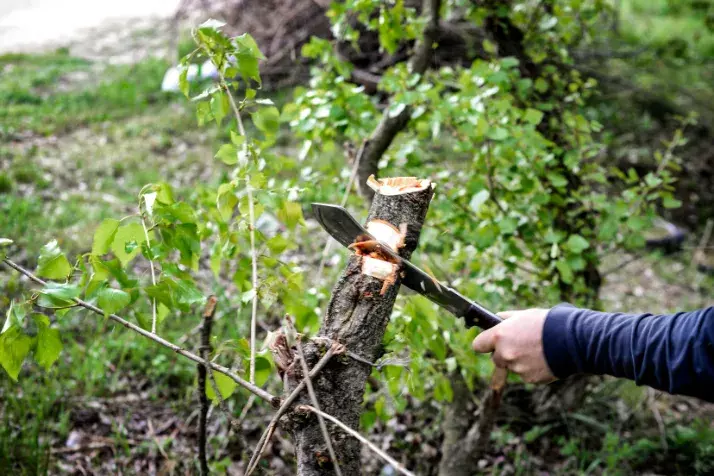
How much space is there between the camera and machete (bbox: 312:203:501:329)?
4.55 feet

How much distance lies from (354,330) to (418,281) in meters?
0.23

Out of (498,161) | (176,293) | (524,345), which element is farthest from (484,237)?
(176,293)

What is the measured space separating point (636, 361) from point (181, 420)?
221cm

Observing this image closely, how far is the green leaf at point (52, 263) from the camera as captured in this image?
1.17 metres

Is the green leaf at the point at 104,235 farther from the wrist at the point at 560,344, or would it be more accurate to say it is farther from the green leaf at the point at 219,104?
the wrist at the point at 560,344

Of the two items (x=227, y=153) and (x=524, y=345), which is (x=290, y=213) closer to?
(x=227, y=153)

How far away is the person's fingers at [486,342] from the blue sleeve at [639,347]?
15cm

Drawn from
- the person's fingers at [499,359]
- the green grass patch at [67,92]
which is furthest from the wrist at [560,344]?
the green grass patch at [67,92]

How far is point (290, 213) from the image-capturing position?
1.76 metres

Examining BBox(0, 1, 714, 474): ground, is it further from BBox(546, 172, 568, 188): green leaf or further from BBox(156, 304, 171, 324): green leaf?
BBox(546, 172, 568, 188): green leaf

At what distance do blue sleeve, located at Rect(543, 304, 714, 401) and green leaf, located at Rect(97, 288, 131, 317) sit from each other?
3.30ft

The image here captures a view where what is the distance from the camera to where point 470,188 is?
2320mm

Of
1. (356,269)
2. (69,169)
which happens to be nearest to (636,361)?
(356,269)

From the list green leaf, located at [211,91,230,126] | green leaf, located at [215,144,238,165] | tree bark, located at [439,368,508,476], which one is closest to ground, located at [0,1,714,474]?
tree bark, located at [439,368,508,476]
